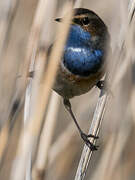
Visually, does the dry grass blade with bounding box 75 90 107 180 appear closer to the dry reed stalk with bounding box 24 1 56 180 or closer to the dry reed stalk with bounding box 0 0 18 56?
the dry reed stalk with bounding box 24 1 56 180

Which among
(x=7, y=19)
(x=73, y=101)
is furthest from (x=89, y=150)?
(x=73, y=101)

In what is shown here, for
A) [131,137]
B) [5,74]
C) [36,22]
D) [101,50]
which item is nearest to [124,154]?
[131,137]

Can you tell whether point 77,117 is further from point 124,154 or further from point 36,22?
point 36,22

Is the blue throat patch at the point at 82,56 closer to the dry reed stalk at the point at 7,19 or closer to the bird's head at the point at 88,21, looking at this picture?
the bird's head at the point at 88,21

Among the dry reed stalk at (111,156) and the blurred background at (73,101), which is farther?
the dry reed stalk at (111,156)

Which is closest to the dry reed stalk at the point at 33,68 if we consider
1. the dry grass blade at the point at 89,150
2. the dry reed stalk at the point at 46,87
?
the dry reed stalk at the point at 46,87

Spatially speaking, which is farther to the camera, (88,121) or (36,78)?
(88,121)

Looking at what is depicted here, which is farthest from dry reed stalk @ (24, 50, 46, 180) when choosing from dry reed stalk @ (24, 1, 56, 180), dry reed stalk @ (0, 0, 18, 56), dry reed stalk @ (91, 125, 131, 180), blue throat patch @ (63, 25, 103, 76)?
dry reed stalk @ (91, 125, 131, 180)
